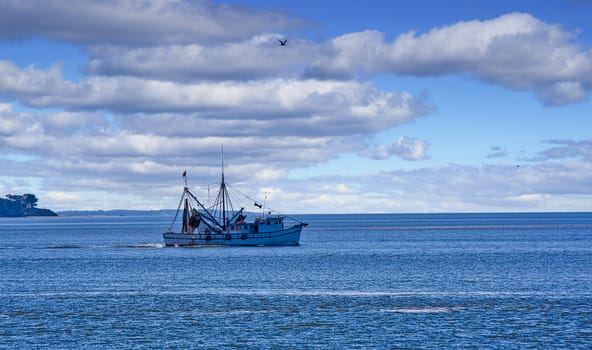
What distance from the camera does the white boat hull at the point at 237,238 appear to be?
190000mm

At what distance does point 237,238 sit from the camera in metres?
190

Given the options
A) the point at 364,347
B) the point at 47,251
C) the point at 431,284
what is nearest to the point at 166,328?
the point at 364,347

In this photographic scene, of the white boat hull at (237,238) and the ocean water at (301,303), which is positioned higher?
the white boat hull at (237,238)

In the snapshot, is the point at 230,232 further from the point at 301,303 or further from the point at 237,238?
the point at 301,303

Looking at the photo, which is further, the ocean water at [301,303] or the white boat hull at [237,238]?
the white boat hull at [237,238]

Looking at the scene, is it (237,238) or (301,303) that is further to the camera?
(237,238)

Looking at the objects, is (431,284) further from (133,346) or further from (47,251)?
(47,251)

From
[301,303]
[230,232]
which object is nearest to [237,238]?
[230,232]

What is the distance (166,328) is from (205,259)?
8367 cm

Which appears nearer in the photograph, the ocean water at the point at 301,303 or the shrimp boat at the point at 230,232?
the ocean water at the point at 301,303

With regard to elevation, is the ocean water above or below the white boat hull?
below

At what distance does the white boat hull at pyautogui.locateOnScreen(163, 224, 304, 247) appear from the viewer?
190 metres

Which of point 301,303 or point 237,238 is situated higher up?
point 237,238

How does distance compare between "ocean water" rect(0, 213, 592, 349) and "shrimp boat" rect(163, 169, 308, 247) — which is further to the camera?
"shrimp boat" rect(163, 169, 308, 247)
